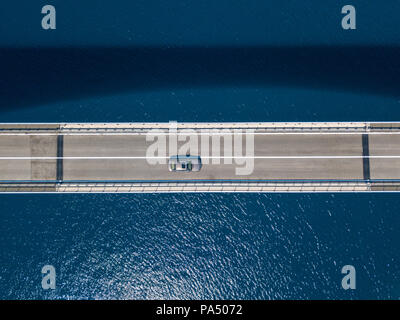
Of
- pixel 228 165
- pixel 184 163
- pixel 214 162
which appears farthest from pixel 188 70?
pixel 228 165

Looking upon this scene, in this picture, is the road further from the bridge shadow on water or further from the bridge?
the bridge shadow on water

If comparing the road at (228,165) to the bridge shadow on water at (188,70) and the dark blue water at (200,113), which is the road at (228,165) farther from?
the bridge shadow on water at (188,70)

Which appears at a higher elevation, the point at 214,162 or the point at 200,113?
the point at 200,113

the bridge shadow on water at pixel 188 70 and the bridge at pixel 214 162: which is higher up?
the bridge shadow on water at pixel 188 70

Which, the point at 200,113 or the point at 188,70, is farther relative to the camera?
the point at 188,70

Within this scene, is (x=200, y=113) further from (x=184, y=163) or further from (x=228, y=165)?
(x=228, y=165)

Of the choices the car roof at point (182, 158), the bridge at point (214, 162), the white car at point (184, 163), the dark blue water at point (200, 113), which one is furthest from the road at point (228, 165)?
the dark blue water at point (200, 113)
